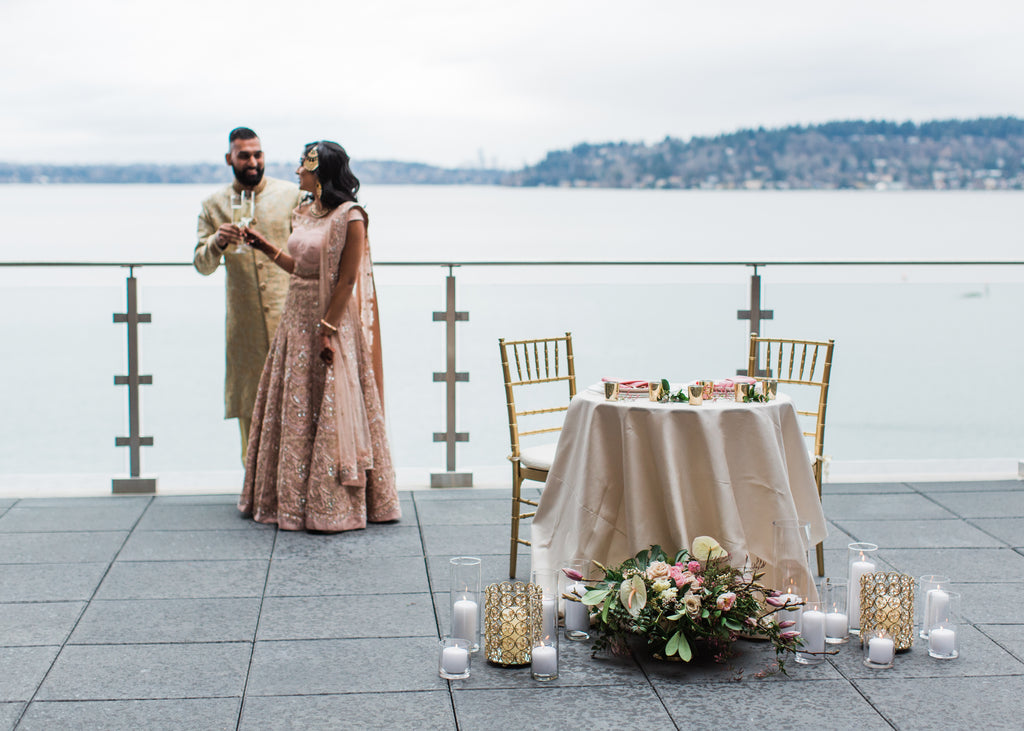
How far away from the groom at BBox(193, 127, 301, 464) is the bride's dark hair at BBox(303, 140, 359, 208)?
1.45ft

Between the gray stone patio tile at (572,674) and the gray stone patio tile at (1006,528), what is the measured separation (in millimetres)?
2026

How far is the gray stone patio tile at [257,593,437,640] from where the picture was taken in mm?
3305

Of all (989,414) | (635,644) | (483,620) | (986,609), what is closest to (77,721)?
(483,620)

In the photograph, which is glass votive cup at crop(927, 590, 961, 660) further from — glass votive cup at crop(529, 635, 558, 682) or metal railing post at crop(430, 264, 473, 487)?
metal railing post at crop(430, 264, 473, 487)

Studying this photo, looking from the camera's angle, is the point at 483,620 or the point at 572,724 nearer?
the point at 572,724

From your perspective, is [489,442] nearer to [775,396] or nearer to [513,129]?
[775,396]

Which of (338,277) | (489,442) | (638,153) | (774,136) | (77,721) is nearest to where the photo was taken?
(77,721)

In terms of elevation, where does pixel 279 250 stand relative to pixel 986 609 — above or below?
above

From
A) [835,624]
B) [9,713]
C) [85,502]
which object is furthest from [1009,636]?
[85,502]

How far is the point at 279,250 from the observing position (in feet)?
14.9

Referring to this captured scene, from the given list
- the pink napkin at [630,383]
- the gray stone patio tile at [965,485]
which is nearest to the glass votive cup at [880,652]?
the pink napkin at [630,383]

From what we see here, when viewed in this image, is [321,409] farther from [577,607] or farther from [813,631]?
[813,631]

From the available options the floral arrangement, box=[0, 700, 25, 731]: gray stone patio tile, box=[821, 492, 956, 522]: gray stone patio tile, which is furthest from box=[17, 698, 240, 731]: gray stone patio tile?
box=[821, 492, 956, 522]: gray stone patio tile

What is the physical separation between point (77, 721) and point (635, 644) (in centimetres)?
149
